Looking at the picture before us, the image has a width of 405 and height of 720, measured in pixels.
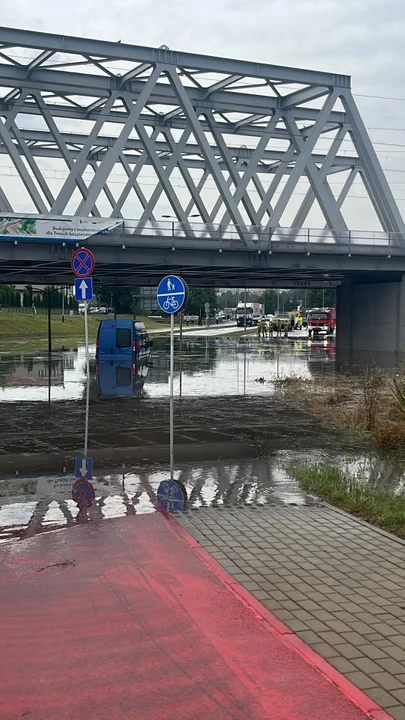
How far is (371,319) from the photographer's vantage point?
46.4 meters

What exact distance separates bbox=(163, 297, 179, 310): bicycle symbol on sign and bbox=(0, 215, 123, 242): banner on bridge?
21257mm

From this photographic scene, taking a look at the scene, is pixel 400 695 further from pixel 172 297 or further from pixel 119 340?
pixel 119 340

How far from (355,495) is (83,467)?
3.92 meters

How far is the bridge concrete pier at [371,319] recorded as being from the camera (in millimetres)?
43688

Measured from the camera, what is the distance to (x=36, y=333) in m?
72.5

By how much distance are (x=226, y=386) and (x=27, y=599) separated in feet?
59.0

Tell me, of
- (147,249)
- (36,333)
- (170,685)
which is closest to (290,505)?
(170,685)

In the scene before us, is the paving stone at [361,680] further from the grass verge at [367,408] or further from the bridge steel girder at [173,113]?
the bridge steel girder at [173,113]

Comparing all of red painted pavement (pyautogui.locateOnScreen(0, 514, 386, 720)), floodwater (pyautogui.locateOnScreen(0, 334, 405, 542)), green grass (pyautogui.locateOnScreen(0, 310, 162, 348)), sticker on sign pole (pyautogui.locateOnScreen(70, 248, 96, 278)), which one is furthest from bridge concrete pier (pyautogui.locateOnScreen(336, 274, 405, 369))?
red painted pavement (pyautogui.locateOnScreen(0, 514, 386, 720))

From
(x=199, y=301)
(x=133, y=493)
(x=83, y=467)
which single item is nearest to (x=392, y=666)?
(x=133, y=493)

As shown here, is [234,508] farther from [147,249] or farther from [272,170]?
[272,170]

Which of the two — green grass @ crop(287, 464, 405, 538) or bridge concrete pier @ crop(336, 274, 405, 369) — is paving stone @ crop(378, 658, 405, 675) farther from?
bridge concrete pier @ crop(336, 274, 405, 369)

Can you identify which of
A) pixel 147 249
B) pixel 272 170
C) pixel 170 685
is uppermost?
pixel 272 170

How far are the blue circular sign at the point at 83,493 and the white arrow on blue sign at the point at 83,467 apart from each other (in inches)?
13.0
